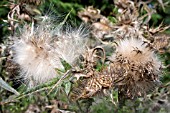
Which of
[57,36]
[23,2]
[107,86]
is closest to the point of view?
[107,86]

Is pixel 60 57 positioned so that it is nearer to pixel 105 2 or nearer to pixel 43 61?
pixel 43 61

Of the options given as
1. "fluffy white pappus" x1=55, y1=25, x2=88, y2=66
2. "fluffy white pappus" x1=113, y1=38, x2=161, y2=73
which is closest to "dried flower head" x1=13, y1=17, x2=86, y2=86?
"fluffy white pappus" x1=55, y1=25, x2=88, y2=66

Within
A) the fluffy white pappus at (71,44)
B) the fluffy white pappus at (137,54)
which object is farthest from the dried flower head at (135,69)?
the fluffy white pappus at (71,44)

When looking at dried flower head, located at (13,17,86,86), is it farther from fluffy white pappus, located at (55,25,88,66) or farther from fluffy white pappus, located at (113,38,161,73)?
fluffy white pappus, located at (113,38,161,73)

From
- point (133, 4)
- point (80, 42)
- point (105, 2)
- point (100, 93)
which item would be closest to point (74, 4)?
point (105, 2)

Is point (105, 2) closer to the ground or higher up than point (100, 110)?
higher up

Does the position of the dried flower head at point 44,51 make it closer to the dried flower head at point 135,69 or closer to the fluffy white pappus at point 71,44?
the fluffy white pappus at point 71,44
